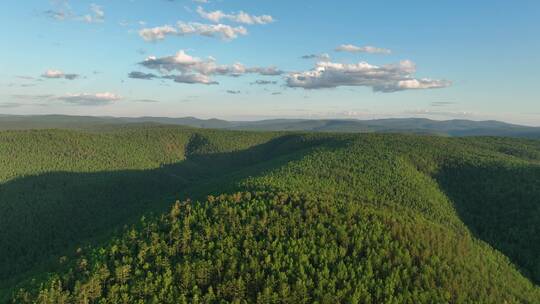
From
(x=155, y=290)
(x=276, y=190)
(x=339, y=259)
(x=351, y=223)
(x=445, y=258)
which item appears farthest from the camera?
(x=276, y=190)

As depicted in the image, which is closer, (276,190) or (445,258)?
(445,258)

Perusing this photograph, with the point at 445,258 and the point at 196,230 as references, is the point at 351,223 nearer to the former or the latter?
the point at 445,258

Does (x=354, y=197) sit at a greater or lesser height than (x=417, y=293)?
greater

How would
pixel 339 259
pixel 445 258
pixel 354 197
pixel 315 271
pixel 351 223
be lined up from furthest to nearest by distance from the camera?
1. pixel 354 197
2. pixel 351 223
3. pixel 445 258
4. pixel 339 259
5. pixel 315 271

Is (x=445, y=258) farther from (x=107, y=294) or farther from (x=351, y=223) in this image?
(x=107, y=294)

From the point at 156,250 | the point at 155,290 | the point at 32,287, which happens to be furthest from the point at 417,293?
the point at 32,287

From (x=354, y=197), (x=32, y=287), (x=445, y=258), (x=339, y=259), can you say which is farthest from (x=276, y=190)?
(x=32, y=287)

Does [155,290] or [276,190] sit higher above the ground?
[276,190]

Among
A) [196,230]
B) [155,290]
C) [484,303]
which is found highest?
[196,230]

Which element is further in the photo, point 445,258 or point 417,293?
point 445,258
